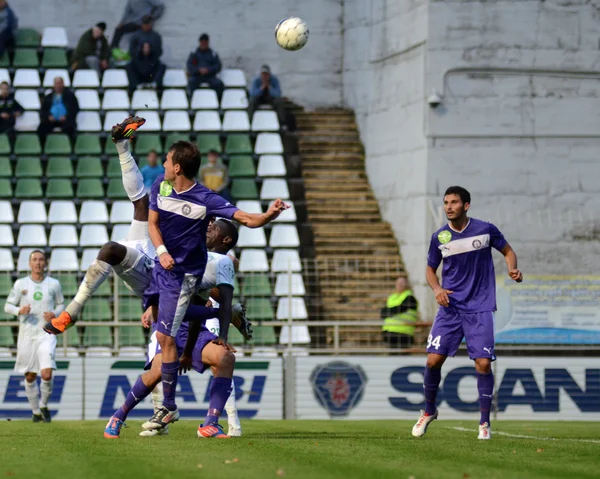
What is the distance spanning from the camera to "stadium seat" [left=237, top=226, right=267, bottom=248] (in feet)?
64.8

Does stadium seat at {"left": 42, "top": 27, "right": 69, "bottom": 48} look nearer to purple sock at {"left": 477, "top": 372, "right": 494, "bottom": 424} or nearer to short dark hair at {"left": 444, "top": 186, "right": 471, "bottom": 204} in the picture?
A: short dark hair at {"left": 444, "top": 186, "right": 471, "bottom": 204}

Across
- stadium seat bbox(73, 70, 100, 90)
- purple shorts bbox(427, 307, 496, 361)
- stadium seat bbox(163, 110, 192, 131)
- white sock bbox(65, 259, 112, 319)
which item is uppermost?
stadium seat bbox(73, 70, 100, 90)

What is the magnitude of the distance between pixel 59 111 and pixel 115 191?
2.16 m

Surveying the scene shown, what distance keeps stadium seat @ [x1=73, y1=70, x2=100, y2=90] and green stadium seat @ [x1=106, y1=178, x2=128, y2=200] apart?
306 centimetres

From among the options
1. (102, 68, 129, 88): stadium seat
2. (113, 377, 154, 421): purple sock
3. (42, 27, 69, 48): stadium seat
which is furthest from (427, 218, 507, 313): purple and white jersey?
(42, 27, 69, 48): stadium seat

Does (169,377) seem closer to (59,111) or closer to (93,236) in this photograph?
(93,236)

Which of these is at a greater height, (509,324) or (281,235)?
(281,235)

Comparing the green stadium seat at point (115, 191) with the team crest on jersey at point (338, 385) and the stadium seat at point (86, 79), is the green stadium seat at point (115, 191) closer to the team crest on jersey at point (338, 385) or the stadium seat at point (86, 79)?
the stadium seat at point (86, 79)

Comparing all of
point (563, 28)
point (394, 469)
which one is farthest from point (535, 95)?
point (394, 469)

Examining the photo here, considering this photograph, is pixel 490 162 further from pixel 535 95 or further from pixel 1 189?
pixel 1 189

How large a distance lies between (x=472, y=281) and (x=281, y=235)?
9.81 meters

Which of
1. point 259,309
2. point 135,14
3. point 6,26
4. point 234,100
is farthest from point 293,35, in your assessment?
point 135,14

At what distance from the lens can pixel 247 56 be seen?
24984 millimetres

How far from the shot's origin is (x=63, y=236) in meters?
19.6
